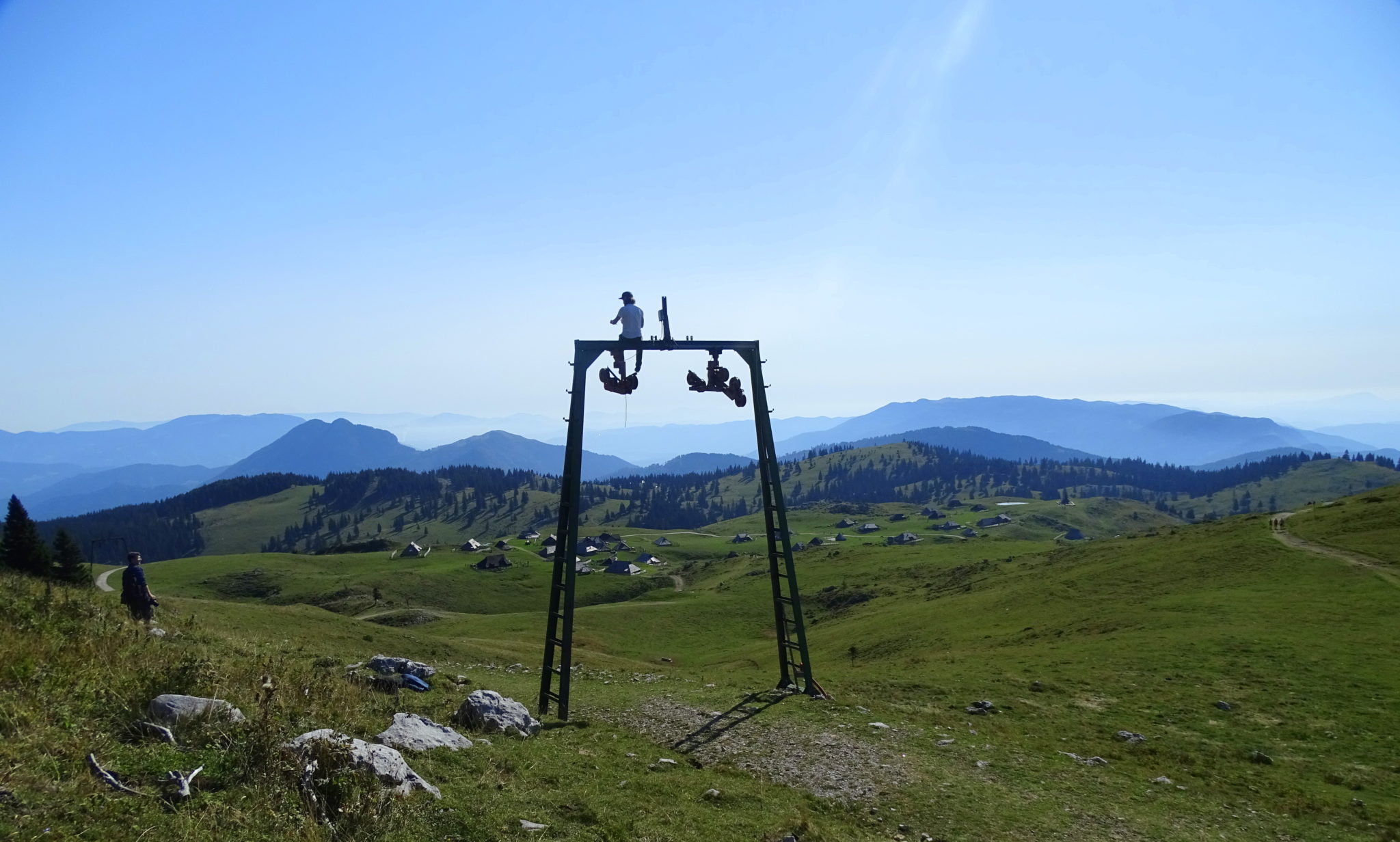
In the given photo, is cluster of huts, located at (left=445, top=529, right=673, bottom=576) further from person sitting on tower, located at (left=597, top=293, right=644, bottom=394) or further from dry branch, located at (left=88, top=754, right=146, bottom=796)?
dry branch, located at (left=88, top=754, right=146, bottom=796)

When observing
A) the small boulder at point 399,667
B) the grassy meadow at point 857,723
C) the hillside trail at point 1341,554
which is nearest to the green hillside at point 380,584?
the grassy meadow at point 857,723

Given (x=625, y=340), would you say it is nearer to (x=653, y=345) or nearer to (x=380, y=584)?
(x=653, y=345)

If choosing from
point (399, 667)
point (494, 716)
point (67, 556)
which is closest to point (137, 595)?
point (399, 667)

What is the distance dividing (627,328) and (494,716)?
1053 cm

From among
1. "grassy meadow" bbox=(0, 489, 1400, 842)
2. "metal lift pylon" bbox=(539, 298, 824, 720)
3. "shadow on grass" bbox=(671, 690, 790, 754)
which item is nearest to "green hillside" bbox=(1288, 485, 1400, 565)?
"grassy meadow" bbox=(0, 489, 1400, 842)

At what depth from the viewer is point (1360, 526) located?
55469mm

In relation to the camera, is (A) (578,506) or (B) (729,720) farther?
(B) (729,720)

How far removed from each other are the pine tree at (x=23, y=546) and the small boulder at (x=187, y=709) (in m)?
62.5

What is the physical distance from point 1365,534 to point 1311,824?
168 ft

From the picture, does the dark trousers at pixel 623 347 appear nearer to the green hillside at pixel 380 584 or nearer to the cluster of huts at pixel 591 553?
the green hillside at pixel 380 584

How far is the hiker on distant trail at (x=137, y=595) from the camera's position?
68.0 ft

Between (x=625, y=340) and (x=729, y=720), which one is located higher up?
(x=625, y=340)

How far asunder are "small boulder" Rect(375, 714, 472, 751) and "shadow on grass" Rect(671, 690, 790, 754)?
18.9 feet

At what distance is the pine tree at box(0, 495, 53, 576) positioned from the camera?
57.4m
